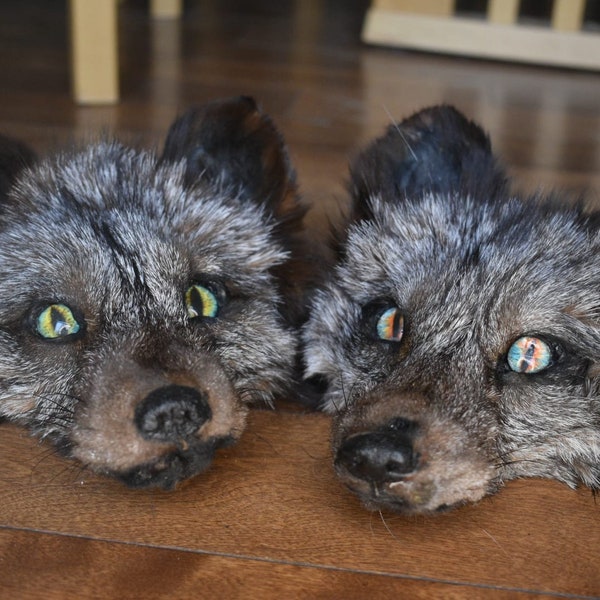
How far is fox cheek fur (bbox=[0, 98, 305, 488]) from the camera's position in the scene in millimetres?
1809

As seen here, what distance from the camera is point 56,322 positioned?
1.99 m

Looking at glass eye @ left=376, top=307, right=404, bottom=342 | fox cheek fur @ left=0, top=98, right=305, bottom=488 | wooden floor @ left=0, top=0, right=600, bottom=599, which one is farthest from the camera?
glass eye @ left=376, top=307, right=404, bottom=342

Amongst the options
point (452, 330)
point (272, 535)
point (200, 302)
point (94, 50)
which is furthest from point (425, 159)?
point (94, 50)

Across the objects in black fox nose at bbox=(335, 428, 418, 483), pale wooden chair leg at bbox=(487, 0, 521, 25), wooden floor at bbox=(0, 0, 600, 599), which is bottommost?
wooden floor at bbox=(0, 0, 600, 599)

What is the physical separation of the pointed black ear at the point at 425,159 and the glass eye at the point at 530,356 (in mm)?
508

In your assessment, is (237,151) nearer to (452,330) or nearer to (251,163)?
(251,163)

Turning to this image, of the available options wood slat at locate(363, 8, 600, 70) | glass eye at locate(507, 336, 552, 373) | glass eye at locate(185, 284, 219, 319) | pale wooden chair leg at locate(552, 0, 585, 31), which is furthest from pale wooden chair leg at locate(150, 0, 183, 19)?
glass eye at locate(507, 336, 552, 373)

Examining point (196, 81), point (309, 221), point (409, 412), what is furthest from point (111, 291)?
point (196, 81)

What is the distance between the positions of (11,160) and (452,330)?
1104mm

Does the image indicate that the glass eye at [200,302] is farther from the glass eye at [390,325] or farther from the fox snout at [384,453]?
the fox snout at [384,453]

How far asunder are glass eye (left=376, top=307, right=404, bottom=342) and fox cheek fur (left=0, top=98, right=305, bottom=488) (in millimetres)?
227

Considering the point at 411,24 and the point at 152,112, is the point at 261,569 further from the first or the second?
the point at 411,24

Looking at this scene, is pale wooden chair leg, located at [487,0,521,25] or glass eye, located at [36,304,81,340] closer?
glass eye, located at [36,304,81,340]

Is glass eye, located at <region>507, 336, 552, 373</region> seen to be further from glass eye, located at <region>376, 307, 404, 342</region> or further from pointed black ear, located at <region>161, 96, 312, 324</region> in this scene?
pointed black ear, located at <region>161, 96, 312, 324</region>
